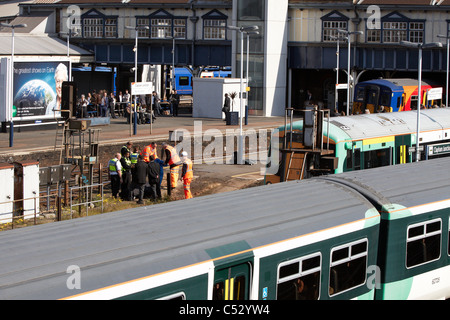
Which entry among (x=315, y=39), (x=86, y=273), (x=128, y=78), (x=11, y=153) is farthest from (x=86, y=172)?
(x=128, y=78)

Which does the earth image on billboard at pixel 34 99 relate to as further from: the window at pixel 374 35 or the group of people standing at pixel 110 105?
the window at pixel 374 35

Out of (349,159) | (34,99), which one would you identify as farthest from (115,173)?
(34,99)

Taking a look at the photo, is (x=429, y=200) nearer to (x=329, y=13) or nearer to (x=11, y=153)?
(x=11, y=153)

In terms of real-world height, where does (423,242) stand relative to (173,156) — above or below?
below

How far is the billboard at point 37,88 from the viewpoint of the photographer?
37.2 meters

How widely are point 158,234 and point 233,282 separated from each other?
1148mm

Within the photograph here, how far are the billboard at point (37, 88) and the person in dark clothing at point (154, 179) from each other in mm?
14875

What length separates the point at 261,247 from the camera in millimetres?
9617

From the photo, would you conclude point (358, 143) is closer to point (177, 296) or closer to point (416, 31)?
point (177, 296)

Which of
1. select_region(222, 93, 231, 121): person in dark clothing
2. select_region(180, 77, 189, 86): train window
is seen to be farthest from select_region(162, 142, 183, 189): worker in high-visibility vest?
select_region(180, 77, 189, 86): train window

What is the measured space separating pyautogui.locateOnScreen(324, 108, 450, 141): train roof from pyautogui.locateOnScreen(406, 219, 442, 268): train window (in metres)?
8.18

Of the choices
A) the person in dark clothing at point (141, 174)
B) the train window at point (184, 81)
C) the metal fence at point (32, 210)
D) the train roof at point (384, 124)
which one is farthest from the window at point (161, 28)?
the metal fence at point (32, 210)

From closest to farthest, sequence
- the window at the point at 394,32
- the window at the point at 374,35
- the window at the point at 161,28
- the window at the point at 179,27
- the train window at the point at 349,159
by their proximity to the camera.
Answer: the train window at the point at 349,159 → the window at the point at 394,32 → the window at the point at 374,35 → the window at the point at 179,27 → the window at the point at 161,28

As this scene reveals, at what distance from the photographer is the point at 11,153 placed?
30828mm
